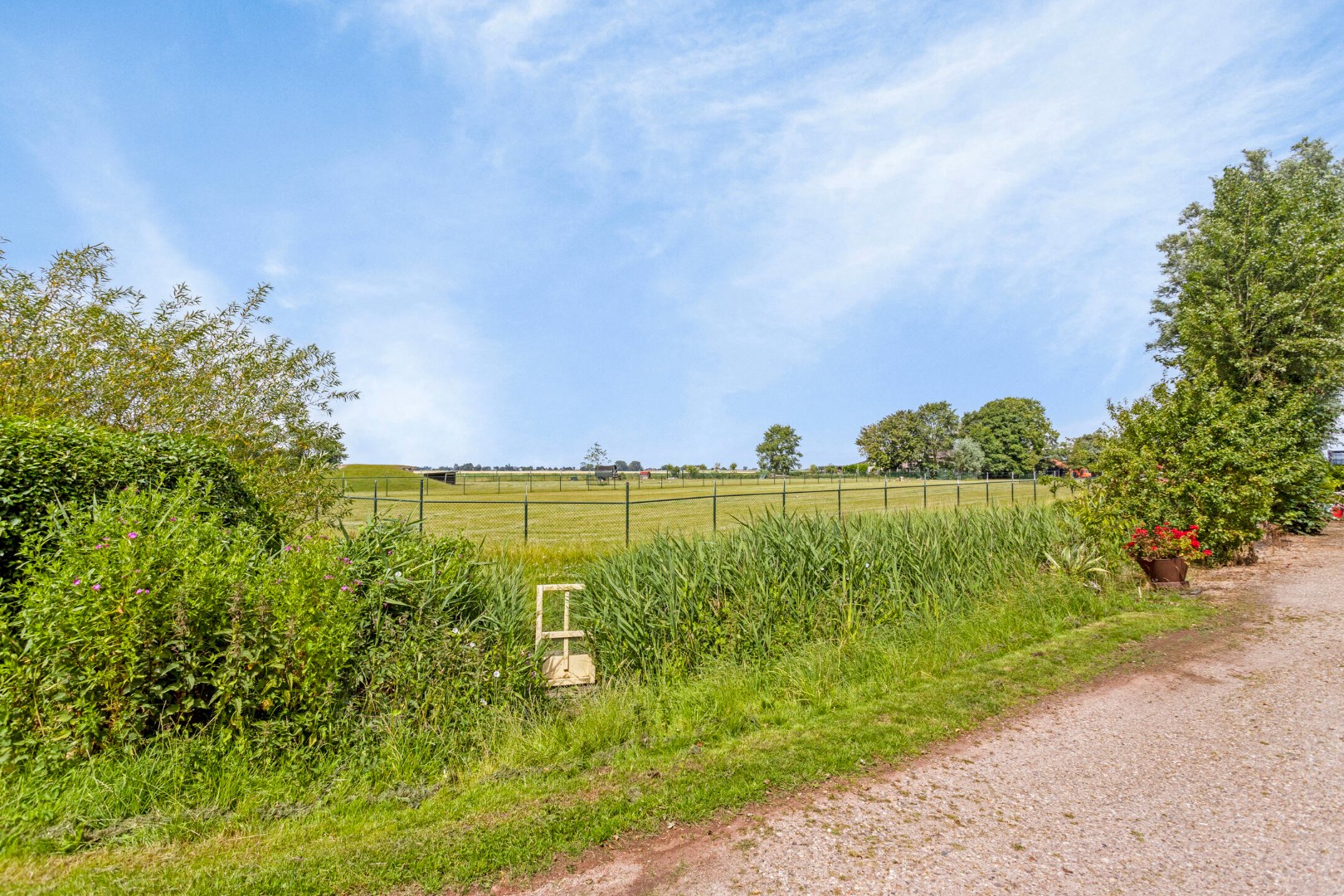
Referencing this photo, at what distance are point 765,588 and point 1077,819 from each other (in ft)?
10.6

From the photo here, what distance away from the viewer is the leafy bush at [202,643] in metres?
3.35

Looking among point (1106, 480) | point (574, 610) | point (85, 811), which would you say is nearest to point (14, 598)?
point (85, 811)

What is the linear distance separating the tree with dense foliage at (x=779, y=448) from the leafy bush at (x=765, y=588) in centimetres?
11563

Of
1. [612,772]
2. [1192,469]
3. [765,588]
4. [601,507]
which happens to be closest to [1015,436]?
[601,507]

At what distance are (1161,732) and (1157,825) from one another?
5.03 feet

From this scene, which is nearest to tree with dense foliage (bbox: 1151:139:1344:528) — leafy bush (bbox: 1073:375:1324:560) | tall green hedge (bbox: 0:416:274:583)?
leafy bush (bbox: 1073:375:1324:560)

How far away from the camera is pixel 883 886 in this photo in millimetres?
2582

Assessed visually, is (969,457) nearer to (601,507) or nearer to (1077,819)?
(601,507)

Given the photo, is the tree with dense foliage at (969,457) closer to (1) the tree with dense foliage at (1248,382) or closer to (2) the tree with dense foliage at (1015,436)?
(2) the tree with dense foliage at (1015,436)

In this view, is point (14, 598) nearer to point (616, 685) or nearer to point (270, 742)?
point (270, 742)

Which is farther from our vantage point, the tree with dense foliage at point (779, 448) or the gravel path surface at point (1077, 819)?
the tree with dense foliage at point (779, 448)

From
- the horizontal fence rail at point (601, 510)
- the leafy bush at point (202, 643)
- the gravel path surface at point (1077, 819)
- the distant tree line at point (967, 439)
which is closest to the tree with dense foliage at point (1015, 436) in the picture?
the distant tree line at point (967, 439)

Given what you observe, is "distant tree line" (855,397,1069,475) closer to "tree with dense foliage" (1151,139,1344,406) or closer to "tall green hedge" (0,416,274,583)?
"tree with dense foliage" (1151,139,1344,406)

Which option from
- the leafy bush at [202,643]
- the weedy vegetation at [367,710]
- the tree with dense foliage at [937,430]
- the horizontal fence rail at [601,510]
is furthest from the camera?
the tree with dense foliage at [937,430]
